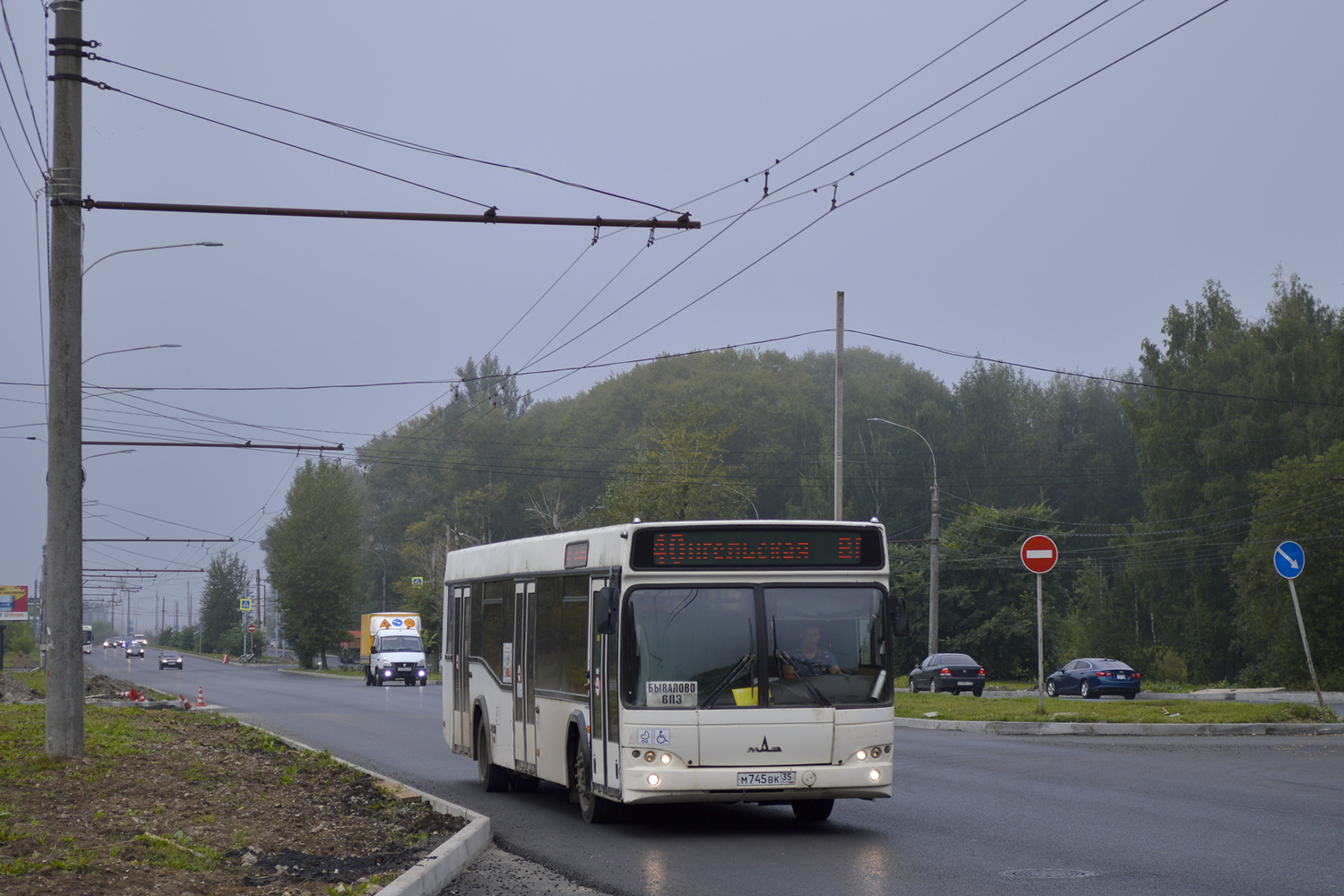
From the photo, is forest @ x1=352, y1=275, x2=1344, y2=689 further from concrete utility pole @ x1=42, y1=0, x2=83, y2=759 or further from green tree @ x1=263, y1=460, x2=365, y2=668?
concrete utility pole @ x1=42, y1=0, x2=83, y2=759

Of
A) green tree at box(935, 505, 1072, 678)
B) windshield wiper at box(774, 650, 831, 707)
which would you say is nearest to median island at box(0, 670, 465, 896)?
windshield wiper at box(774, 650, 831, 707)

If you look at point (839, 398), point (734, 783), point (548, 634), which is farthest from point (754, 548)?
point (839, 398)

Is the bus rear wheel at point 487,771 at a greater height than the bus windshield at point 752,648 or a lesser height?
lesser

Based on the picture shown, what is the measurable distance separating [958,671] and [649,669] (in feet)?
103

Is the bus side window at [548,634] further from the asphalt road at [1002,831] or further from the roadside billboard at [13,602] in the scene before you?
the roadside billboard at [13,602]

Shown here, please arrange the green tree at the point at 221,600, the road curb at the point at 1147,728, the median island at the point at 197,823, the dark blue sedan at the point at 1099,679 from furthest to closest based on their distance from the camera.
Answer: the green tree at the point at 221,600 → the dark blue sedan at the point at 1099,679 → the road curb at the point at 1147,728 → the median island at the point at 197,823

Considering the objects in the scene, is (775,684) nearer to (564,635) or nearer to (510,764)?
(564,635)

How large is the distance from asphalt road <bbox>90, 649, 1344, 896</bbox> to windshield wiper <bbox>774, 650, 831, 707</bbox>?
1060 millimetres

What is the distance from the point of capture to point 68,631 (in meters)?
15.2

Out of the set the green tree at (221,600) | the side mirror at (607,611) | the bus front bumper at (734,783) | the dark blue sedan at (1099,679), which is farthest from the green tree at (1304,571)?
the green tree at (221,600)

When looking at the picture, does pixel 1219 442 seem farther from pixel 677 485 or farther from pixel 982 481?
pixel 677 485

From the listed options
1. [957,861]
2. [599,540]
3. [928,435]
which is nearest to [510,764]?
[599,540]

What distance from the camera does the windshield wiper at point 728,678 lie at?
1137cm

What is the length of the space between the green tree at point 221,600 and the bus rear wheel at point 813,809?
122165mm
